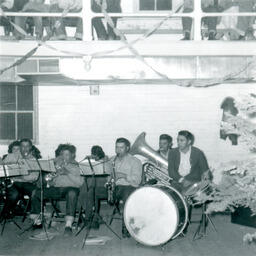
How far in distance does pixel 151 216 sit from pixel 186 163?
1.41 meters

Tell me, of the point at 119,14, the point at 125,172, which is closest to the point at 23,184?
the point at 125,172

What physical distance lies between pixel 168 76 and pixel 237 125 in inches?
166

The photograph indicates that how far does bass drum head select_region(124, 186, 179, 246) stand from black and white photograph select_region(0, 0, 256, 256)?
0.6 inches

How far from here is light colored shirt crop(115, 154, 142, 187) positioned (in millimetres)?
8539

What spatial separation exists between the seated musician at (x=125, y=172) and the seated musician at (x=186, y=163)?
551 millimetres

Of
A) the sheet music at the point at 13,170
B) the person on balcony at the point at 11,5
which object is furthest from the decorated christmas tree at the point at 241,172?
the person on balcony at the point at 11,5

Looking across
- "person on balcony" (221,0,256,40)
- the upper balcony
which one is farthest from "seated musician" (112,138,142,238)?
"person on balcony" (221,0,256,40)

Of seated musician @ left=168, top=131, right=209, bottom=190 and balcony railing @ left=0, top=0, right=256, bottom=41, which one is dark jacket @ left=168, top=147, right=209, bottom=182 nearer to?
seated musician @ left=168, top=131, right=209, bottom=190

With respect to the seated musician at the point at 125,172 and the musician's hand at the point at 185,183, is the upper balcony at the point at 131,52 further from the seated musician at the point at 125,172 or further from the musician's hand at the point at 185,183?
the musician's hand at the point at 185,183

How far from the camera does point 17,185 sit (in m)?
8.98

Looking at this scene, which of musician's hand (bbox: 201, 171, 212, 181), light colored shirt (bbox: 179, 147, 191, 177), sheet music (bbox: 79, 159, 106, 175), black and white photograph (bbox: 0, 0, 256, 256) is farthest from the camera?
light colored shirt (bbox: 179, 147, 191, 177)

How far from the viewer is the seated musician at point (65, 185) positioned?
333 inches

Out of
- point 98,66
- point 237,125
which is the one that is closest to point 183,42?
point 98,66

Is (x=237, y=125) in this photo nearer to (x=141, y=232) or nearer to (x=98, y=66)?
(x=141, y=232)
